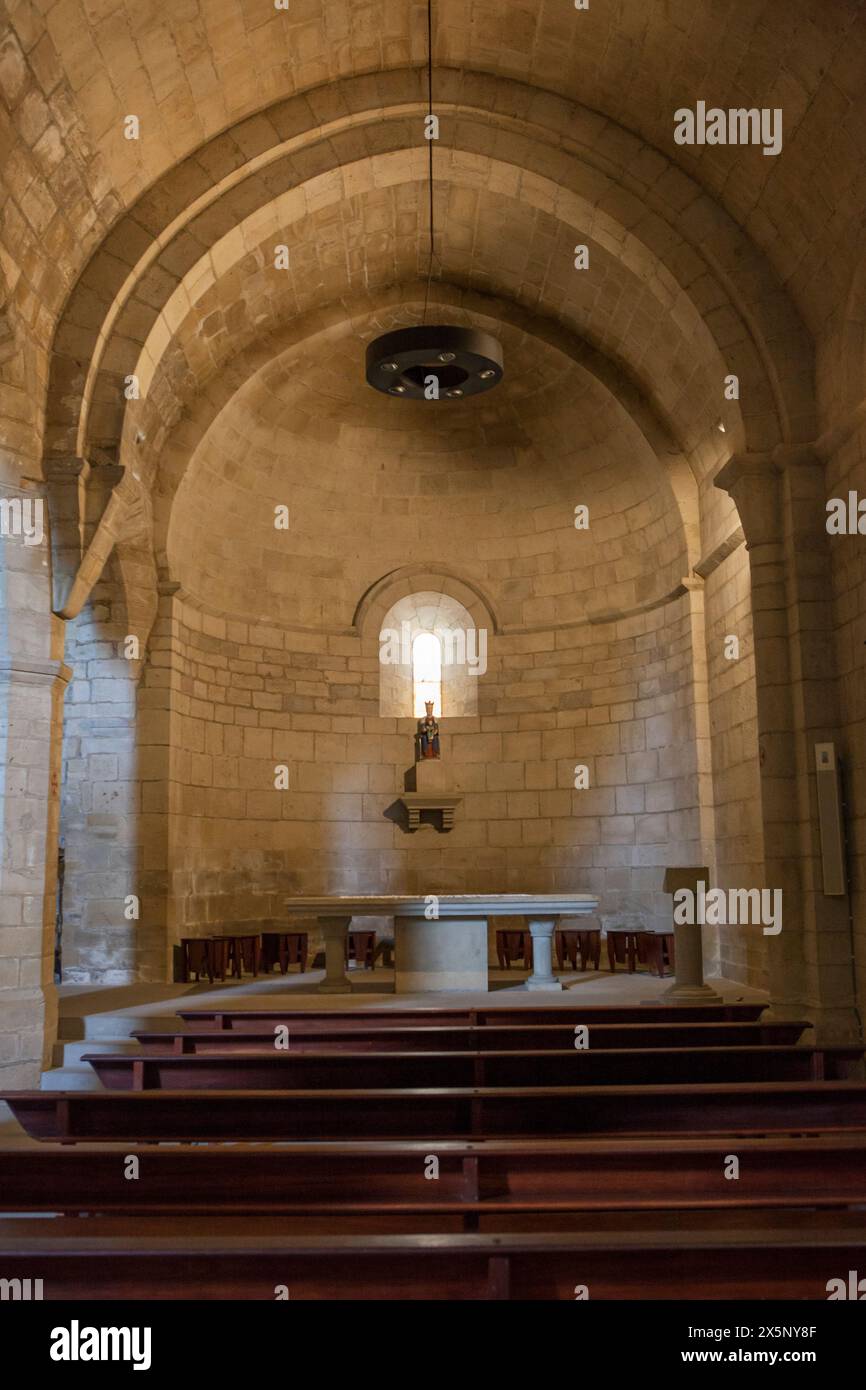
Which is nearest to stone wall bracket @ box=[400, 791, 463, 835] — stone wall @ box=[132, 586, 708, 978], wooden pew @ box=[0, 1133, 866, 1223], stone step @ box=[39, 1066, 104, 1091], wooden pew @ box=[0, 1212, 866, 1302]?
stone wall @ box=[132, 586, 708, 978]

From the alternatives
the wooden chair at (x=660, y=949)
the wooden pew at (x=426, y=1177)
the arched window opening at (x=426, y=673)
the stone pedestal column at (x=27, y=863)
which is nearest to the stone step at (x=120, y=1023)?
the stone pedestal column at (x=27, y=863)

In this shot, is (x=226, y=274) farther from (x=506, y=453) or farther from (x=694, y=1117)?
(x=694, y=1117)

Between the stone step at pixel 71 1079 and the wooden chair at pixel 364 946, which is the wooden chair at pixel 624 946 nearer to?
the wooden chair at pixel 364 946

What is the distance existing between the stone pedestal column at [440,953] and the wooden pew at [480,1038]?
3143 mm

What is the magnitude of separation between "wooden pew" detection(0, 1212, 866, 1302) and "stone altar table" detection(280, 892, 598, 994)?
288 inches

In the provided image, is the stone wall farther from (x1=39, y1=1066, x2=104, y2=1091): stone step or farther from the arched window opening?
(x1=39, y1=1066, x2=104, y2=1091): stone step

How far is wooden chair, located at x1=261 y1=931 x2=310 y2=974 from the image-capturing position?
45.2ft

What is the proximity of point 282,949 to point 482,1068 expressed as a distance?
23.8 feet

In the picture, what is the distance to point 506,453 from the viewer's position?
16.1 m

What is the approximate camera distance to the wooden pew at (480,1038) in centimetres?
810

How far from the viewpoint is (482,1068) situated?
6945 millimetres

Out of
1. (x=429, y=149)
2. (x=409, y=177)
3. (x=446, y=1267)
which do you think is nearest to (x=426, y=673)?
(x=409, y=177)

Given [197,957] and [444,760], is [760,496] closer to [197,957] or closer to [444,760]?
[444,760]
